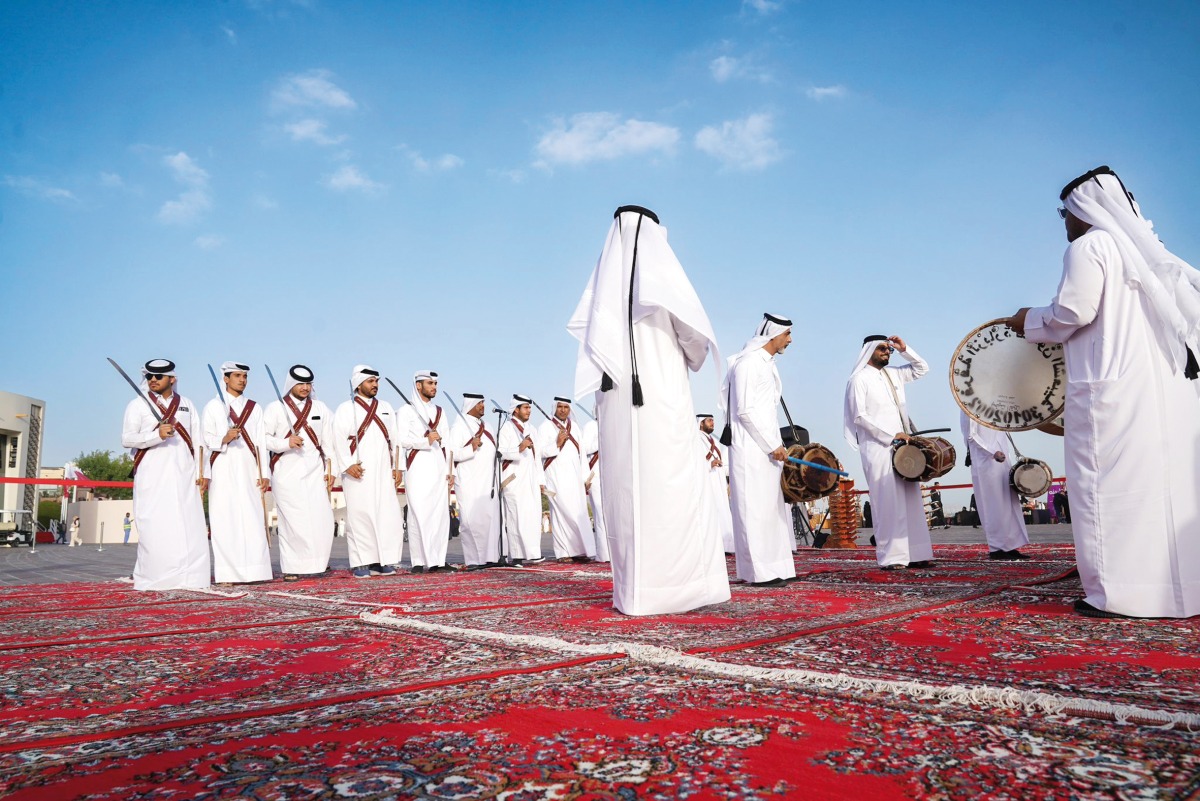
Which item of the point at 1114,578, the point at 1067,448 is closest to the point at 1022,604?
the point at 1114,578

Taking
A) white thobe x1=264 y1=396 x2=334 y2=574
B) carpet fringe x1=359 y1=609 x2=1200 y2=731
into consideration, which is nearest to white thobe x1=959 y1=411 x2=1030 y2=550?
carpet fringe x1=359 y1=609 x2=1200 y2=731

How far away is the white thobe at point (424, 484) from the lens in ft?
29.7

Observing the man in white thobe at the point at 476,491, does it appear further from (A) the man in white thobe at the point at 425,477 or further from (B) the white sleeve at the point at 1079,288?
(B) the white sleeve at the point at 1079,288

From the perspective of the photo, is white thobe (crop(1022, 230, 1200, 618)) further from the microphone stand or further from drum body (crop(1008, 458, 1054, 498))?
the microphone stand

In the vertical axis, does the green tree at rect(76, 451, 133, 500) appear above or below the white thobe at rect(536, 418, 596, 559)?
above

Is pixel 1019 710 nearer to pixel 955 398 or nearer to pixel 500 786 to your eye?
pixel 500 786

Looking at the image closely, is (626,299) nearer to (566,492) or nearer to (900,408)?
(900,408)

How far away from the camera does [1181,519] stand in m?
3.24

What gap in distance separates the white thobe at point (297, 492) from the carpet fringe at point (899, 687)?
237 inches

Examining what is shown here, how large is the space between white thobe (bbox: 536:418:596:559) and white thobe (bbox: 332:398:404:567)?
237 centimetres

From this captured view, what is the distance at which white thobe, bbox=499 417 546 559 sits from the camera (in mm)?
10102

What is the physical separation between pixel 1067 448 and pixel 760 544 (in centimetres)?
255

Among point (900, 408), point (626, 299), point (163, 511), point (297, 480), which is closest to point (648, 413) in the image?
point (626, 299)

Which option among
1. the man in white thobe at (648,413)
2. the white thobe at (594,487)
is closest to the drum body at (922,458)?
the man in white thobe at (648,413)
